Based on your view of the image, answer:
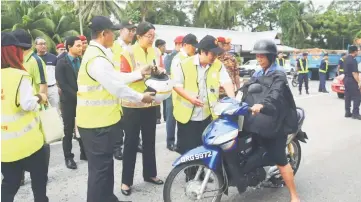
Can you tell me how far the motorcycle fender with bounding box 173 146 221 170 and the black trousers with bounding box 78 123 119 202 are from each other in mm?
627

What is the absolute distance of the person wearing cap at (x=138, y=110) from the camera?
410 cm

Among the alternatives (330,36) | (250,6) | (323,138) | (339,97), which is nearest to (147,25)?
(323,138)

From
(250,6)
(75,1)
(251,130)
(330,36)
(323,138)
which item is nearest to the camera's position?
(251,130)

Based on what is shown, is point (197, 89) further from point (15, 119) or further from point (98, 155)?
point (15, 119)

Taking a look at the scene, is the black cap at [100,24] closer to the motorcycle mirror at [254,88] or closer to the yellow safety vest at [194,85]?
the yellow safety vest at [194,85]

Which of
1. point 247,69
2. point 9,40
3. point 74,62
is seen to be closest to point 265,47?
point 9,40

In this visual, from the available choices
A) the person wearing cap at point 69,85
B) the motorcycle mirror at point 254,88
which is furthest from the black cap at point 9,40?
the person wearing cap at point 69,85

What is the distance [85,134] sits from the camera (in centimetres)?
342

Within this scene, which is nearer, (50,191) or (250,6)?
(50,191)

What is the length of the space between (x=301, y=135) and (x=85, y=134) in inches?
98.5

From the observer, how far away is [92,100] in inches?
132

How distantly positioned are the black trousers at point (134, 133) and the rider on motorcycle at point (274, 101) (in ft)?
4.17

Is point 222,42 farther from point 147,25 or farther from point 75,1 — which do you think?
point 75,1

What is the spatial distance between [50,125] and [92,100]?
456mm
